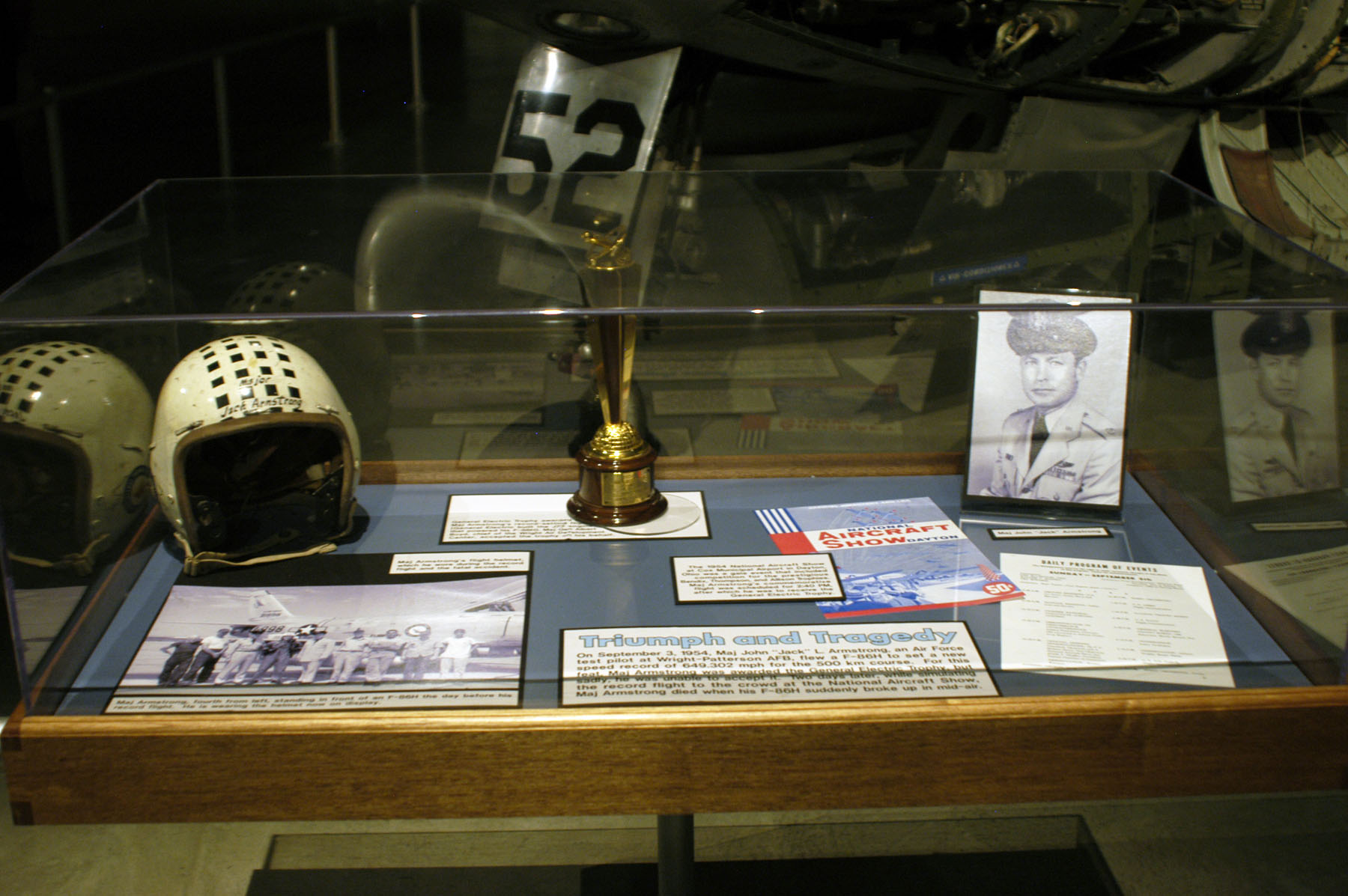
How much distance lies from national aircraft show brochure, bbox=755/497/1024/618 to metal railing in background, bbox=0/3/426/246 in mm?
1534

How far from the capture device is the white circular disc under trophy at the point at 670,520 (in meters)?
1.42

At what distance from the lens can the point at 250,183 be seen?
1896 millimetres

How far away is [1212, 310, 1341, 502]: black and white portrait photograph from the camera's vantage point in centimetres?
119

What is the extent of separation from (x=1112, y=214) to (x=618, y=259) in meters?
1.07

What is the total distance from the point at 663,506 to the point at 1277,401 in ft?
2.84

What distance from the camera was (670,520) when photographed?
1449 mm

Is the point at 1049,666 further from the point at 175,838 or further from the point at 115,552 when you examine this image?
the point at 175,838

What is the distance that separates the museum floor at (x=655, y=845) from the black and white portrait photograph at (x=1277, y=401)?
2.29 ft

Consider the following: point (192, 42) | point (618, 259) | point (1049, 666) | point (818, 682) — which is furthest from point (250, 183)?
point (1049, 666)

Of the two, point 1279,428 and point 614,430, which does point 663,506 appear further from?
point 1279,428
